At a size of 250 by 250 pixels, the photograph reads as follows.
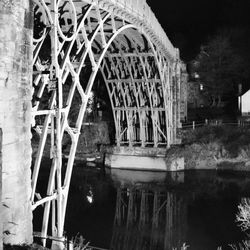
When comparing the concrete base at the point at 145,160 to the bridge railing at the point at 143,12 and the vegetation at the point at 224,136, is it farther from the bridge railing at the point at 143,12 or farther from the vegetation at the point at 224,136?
the bridge railing at the point at 143,12

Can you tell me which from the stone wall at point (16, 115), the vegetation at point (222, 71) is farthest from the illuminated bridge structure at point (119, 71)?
the vegetation at point (222, 71)

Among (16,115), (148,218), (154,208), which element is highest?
(16,115)

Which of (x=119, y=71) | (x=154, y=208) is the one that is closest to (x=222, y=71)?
(x=119, y=71)

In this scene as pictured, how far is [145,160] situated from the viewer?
38.3 metres

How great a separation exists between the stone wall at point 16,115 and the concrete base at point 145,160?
28044 mm

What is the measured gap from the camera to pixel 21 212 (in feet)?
33.4

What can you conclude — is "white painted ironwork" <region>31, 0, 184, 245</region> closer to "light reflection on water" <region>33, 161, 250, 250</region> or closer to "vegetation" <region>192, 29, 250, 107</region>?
"light reflection on water" <region>33, 161, 250, 250</region>

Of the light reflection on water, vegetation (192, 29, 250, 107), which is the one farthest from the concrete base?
vegetation (192, 29, 250, 107)

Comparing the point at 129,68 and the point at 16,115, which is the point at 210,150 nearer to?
the point at 129,68

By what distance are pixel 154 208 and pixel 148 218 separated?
6.49ft

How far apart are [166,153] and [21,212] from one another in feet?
94.3

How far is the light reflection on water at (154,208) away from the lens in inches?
841

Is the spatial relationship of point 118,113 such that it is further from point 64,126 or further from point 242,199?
point 64,126

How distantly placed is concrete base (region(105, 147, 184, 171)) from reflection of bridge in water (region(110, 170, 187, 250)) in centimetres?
468
